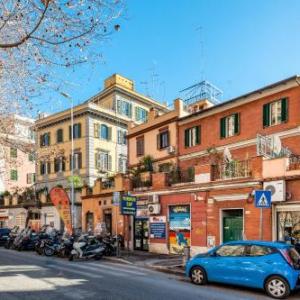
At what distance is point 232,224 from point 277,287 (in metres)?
8.58

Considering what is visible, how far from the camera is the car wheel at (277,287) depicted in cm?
1111

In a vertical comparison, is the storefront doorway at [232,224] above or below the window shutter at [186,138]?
below

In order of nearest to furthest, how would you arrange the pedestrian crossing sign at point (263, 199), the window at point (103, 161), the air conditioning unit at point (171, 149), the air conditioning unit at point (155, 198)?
the pedestrian crossing sign at point (263, 199) < the air conditioning unit at point (155, 198) < the air conditioning unit at point (171, 149) < the window at point (103, 161)

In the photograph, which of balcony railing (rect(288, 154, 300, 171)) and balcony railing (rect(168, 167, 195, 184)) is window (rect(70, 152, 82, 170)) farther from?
balcony railing (rect(288, 154, 300, 171))

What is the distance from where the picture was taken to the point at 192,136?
2802 cm

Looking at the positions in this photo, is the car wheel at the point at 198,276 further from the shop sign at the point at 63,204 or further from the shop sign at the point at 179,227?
the shop sign at the point at 63,204

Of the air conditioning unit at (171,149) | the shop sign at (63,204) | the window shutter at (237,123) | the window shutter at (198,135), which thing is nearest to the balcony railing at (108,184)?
the shop sign at (63,204)

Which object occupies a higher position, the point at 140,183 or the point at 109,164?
the point at 109,164

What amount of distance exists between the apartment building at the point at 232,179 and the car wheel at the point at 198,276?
137 inches

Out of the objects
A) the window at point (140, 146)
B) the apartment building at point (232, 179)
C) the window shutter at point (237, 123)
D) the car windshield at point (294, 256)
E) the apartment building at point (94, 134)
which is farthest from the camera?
the apartment building at point (94, 134)

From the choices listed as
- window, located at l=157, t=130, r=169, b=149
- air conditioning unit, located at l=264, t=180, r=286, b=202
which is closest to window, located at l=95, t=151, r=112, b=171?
window, located at l=157, t=130, r=169, b=149

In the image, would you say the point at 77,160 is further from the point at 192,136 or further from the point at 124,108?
the point at 192,136

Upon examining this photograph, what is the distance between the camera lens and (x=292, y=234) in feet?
56.9

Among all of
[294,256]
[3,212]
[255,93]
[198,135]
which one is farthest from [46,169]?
[294,256]
